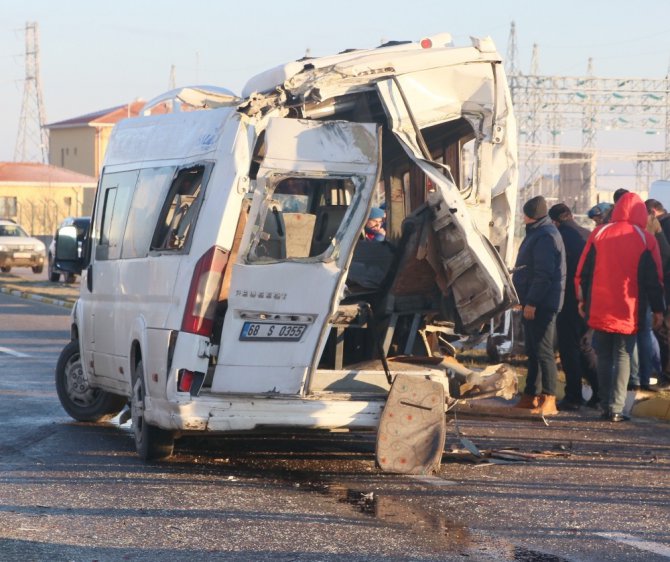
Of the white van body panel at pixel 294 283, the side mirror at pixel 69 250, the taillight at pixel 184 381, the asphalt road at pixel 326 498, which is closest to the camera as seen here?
the asphalt road at pixel 326 498

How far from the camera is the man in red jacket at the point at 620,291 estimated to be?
38.5 feet

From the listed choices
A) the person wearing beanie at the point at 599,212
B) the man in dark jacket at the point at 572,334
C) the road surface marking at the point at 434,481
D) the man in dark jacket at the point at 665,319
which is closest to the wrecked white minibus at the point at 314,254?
the road surface marking at the point at 434,481

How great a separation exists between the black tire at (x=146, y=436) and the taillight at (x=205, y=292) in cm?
85

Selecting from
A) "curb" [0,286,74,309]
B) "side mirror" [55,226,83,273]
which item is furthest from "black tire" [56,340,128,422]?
"curb" [0,286,74,309]

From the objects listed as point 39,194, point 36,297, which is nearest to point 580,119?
point 39,194

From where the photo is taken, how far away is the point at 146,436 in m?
9.13

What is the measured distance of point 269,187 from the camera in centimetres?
840

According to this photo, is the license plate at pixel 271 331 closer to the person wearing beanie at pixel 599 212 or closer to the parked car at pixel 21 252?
the person wearing beanie at pixel 599 212

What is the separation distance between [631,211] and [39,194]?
75373 mm

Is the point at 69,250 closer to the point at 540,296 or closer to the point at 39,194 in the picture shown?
the point at 540,296

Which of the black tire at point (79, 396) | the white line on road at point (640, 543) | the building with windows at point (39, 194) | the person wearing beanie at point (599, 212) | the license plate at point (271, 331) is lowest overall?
the white line on road at point (640, 543)

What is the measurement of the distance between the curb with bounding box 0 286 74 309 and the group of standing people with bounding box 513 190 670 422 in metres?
15.3

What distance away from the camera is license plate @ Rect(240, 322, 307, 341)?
28.1 feet

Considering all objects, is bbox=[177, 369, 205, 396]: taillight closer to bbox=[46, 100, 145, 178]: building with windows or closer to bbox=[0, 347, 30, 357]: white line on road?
bbox=[0, 347, 30, 357]: white line on road
